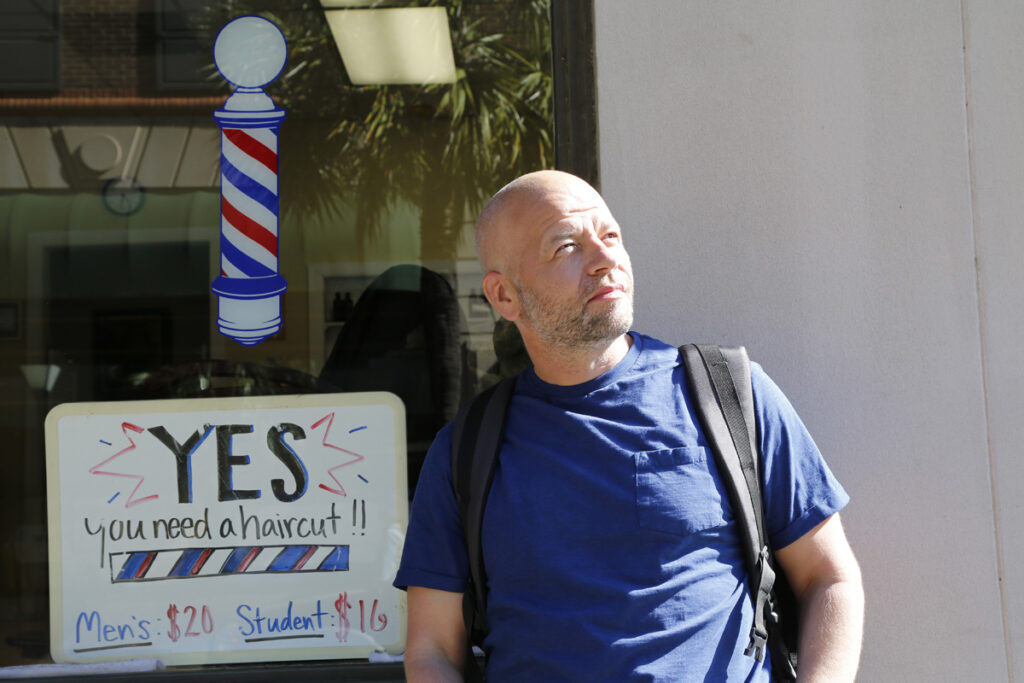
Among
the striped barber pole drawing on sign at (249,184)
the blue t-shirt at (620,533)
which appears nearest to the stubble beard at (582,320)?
the blue t-shirt at (620,533)

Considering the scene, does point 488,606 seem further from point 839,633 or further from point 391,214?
point 391,214

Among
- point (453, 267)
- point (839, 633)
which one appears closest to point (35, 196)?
point (453, 267)

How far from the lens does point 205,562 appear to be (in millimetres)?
2584

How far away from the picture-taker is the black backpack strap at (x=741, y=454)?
6.17 feet

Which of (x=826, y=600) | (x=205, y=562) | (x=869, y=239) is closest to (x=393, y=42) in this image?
(x=869, y=239)

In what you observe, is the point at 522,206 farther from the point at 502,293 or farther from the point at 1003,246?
the point at 1003,246

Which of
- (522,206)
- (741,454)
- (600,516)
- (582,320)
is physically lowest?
(600,516)

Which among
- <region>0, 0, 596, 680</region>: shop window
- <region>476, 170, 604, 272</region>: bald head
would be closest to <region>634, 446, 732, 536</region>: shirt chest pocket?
<region>476, 170, 604, 272</region>: bald head

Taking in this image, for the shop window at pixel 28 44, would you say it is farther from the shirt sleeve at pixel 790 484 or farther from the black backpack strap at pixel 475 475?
the shirt sleeve at pixel 790 484

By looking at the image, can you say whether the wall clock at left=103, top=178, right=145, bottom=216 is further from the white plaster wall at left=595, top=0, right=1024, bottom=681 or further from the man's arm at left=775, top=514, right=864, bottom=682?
the man's arm at left=775, top=514, right=864, bottom=682

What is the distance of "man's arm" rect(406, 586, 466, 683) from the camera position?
77.4 inches

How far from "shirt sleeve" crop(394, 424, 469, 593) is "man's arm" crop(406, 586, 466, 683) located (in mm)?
29

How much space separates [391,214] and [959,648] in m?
1.87

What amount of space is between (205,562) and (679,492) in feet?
4.48
